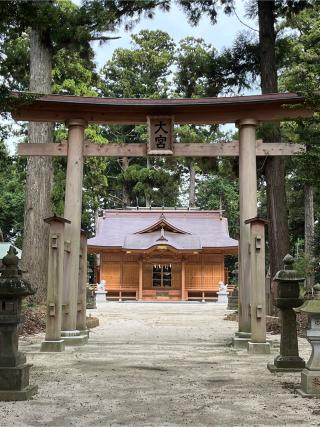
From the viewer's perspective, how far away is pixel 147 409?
13.9ft

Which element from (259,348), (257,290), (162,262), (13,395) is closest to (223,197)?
(162,262)

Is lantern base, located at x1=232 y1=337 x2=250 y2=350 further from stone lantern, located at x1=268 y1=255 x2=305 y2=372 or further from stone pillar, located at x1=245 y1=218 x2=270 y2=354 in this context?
stone lantern, located at x1=268 y1=255 x2=305 y2=372

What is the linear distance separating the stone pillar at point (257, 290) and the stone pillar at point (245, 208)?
501 mm

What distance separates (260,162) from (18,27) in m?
7.78

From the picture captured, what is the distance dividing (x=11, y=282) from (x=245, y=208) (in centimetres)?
495

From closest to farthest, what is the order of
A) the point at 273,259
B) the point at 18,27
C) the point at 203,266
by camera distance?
the point at 18,27 → the point at 273,259 → the point at 203,266

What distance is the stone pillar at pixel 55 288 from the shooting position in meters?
7.57

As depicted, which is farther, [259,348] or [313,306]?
[259,348]

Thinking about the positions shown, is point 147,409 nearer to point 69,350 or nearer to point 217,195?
point 69,350

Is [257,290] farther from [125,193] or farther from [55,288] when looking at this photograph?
[125,193]

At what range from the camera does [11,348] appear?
4637 millimetres

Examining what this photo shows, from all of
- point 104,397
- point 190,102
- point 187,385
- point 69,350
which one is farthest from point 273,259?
point 104,397

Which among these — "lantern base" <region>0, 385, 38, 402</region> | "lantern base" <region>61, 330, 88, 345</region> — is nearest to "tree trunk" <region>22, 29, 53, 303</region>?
"lantern base" <region>61, 330, 88, 345</region>

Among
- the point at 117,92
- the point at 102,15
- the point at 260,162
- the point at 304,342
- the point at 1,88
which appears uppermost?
the point at 117,92
